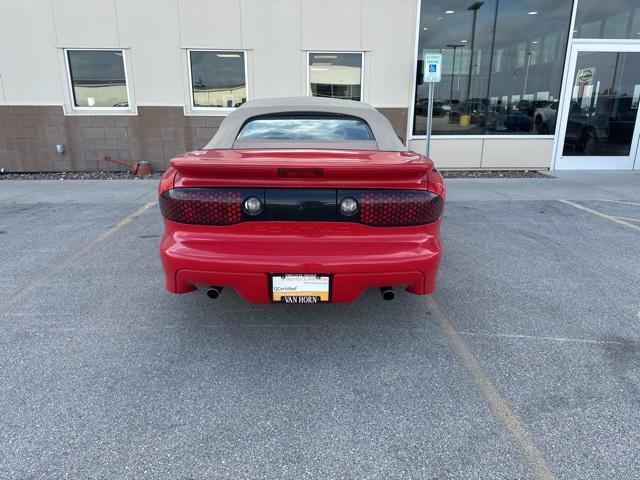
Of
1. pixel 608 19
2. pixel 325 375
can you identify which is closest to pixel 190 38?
pixel 325 375

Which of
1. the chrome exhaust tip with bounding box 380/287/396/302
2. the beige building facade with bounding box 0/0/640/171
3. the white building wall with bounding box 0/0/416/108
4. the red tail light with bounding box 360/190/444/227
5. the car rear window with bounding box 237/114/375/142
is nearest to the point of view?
the red tail light with bounding box 360/190/444/227

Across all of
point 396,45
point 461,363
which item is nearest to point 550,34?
point 396,45

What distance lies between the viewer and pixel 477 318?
3424mm

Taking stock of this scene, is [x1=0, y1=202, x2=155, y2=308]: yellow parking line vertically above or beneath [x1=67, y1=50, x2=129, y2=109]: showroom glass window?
beneath

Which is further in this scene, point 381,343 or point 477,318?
point 477,318

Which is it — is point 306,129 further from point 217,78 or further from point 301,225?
point 217,78

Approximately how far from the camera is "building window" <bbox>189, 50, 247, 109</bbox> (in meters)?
9.92

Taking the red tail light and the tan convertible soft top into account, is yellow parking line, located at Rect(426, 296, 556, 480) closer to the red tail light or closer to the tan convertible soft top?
the red tail light

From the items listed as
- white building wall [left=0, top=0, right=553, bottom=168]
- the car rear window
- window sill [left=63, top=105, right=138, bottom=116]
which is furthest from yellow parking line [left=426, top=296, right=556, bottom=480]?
window sill [left=63, top=105, right=138, bottom=116]

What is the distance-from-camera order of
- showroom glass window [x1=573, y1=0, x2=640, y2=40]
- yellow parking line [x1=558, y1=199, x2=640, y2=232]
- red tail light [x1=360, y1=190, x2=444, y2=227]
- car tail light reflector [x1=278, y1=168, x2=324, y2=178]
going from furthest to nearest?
showroom glass window [x1=573, y1=0, x2=640, y2=40]
yellow parking line [x1=558, y1=199, x2=640, y2=232]
red tail light [x1=360, y1=190, x2=444, y2=227]
car tail light reflector [x1=278, y1=168, x2=324, y2=178]

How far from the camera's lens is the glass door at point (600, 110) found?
1030 centimetres

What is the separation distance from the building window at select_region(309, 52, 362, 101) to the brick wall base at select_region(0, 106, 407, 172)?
98 cm

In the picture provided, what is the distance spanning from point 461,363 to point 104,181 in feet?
29.8

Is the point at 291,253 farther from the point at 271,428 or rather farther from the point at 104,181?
the point at 104,181
